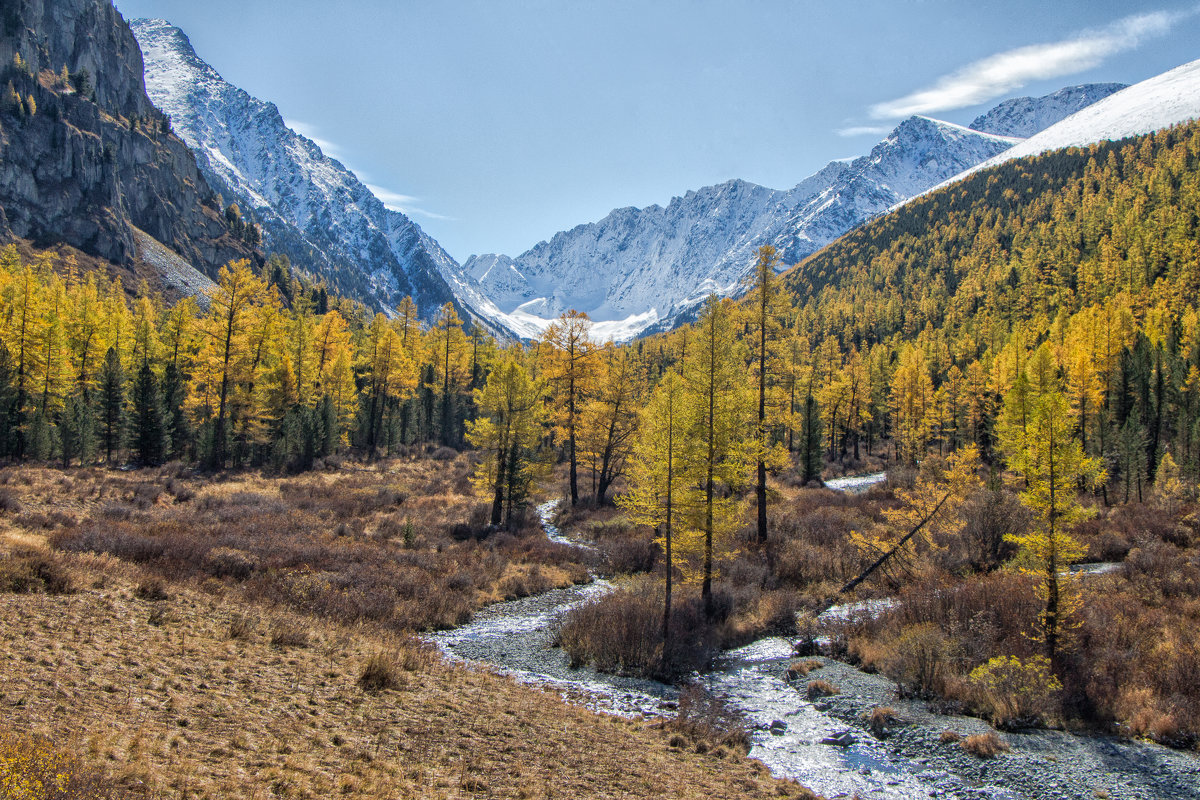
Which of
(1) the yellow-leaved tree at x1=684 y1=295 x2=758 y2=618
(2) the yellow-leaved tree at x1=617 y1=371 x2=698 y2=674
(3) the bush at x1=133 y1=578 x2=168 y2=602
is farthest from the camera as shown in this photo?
(1) the yellow-leaved tree at x1=684 y1=295 x2=758 y2=618

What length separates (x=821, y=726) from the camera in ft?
42.5

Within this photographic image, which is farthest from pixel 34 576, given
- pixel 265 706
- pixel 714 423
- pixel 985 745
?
pixel 985 745

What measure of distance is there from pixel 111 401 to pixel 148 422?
452 centimetres

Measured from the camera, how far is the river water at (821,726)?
10.5 meters

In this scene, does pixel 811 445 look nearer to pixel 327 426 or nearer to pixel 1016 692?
pixel 1016 692

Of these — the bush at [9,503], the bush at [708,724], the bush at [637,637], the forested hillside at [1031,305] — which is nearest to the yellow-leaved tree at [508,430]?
the bush at [637,637]

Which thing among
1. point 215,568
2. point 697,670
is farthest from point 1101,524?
point 215,568

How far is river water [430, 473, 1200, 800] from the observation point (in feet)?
34.6

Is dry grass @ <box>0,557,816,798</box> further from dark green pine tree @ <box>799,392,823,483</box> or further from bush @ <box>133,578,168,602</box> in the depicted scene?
dark green pine tree @ <box>799,392,823,483</box>

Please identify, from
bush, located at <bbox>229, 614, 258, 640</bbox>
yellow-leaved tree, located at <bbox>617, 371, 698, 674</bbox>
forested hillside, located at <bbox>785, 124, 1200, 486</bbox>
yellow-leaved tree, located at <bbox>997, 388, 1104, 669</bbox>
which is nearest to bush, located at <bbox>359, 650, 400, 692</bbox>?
bush, located at <bbox>229, 614, 258, 640</bbox>

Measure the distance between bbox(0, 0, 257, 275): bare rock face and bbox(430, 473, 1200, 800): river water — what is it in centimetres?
14010

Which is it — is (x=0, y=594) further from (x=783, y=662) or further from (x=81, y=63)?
(x=81, y=63)

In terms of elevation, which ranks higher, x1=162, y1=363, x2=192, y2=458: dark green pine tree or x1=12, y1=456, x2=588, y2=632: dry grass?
x1=162, y1=363, x2=192, y2=458: dark green pine tree

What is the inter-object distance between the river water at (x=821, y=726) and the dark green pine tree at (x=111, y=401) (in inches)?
1368
